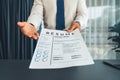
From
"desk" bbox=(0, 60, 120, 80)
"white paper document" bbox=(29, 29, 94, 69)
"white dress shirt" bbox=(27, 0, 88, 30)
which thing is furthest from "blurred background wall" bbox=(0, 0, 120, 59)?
"white paper document" bbox=(29, 29, 94, 69)

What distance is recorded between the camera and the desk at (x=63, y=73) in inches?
35.4

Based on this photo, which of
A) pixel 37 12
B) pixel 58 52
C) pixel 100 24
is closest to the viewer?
pixel 58 52

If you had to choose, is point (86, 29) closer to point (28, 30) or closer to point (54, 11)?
point (54, 11)

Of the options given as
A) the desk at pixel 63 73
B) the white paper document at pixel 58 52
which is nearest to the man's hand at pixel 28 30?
the white paper document at pixel 58 52

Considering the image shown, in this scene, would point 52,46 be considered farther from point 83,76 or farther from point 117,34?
point 117,34

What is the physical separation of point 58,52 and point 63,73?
3.6 inches

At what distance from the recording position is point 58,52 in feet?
3.17

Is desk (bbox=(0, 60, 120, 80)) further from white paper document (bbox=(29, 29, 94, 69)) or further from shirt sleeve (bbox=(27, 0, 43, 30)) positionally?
shirt sleeve (bbox=(27, 0, 43, 30))

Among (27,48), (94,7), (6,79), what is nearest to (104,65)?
(6,79)

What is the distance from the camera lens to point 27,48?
3.67m

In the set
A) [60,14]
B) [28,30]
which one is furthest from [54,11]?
[28,30]

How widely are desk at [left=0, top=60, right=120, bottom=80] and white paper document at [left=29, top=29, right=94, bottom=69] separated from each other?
0.04m

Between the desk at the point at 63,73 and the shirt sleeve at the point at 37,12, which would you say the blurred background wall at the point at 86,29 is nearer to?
the shirt sleeve at the point at 37,12

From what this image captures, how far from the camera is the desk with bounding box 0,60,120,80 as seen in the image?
35.4 inches
